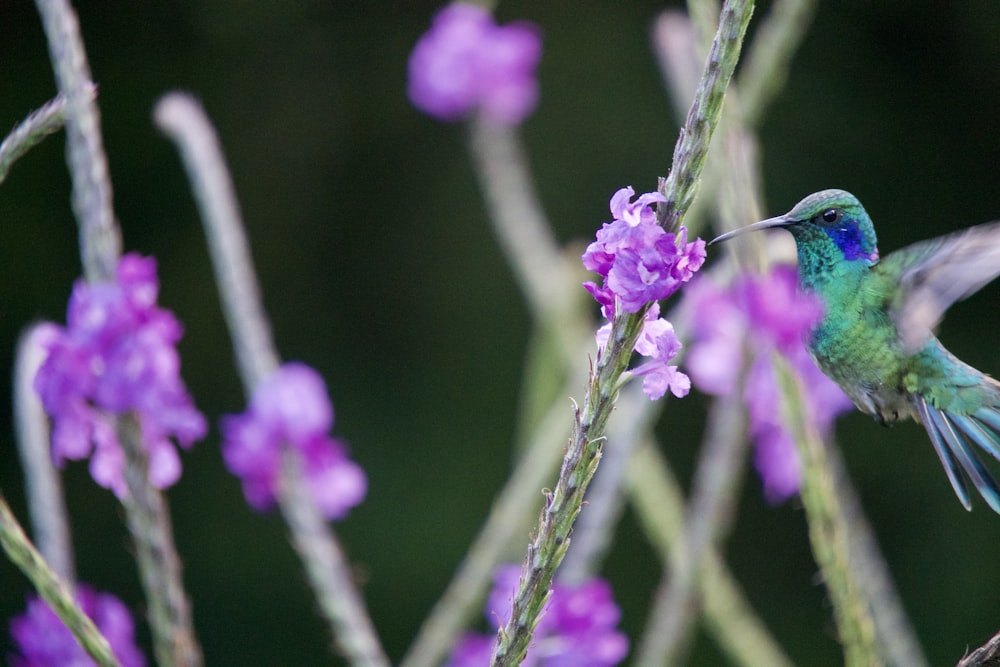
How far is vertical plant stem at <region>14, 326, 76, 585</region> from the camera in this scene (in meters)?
1.13

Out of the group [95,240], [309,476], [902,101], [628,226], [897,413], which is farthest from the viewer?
[902,101]

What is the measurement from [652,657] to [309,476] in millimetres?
511

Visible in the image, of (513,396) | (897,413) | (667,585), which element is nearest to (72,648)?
(667,585)

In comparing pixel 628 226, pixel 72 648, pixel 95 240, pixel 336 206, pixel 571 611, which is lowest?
pixel 571 611

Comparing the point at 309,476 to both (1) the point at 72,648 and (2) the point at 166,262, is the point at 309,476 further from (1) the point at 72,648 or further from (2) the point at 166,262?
(2) the point at 166,262

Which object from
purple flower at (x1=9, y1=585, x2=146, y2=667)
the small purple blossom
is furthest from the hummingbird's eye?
purple flower at (x1=9, y1=585, x2=146, y2=667)

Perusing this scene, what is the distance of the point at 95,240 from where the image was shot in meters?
1.11

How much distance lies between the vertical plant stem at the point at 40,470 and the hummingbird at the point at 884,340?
2.49 feet

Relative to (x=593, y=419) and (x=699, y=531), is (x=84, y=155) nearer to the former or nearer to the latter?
(x=593, y=419)

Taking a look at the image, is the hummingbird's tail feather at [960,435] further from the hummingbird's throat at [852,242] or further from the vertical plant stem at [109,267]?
the vertical plant stem at [109,267]

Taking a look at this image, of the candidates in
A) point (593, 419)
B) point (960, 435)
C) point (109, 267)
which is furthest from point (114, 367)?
point (960, 435)

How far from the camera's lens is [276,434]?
4.82ft

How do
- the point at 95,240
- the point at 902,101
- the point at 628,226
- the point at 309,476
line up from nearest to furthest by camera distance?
the point at 628,226
the point at 95,240
the point at 309,476
the point at 902,101

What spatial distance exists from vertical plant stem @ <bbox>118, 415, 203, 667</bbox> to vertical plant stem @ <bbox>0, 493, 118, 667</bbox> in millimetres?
90
